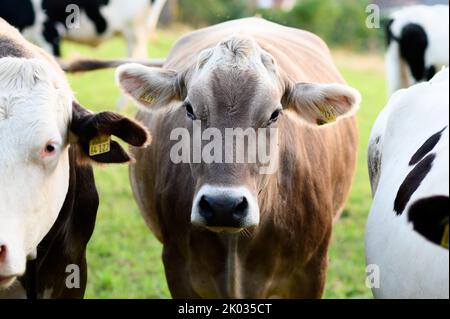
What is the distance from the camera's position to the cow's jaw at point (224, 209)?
428 centimetres

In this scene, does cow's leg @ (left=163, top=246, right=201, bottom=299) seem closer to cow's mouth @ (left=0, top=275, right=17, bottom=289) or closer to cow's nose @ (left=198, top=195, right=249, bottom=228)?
cow's nose @ (left=198, top=195, right=249, bottom=228)

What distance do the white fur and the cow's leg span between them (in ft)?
3.83

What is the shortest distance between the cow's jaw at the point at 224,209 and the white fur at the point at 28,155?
2.28 feet

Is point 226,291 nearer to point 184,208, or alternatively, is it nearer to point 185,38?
point 184,208

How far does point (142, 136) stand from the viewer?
14.5 ft

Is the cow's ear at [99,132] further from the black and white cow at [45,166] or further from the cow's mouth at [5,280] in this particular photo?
the cow's mouth at [5,280]

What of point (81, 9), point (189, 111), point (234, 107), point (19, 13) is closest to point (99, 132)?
point (189, 111)

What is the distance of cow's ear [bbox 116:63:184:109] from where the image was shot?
16.5ft

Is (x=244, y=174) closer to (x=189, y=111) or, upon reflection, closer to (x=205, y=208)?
(x=205, y=208)

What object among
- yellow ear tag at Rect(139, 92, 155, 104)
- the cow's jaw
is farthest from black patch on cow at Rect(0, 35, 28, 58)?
the cow's jaw

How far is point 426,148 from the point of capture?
13.8 ft

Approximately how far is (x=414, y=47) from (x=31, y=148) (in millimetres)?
→ 7573

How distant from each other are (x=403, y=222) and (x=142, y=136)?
133 cm
